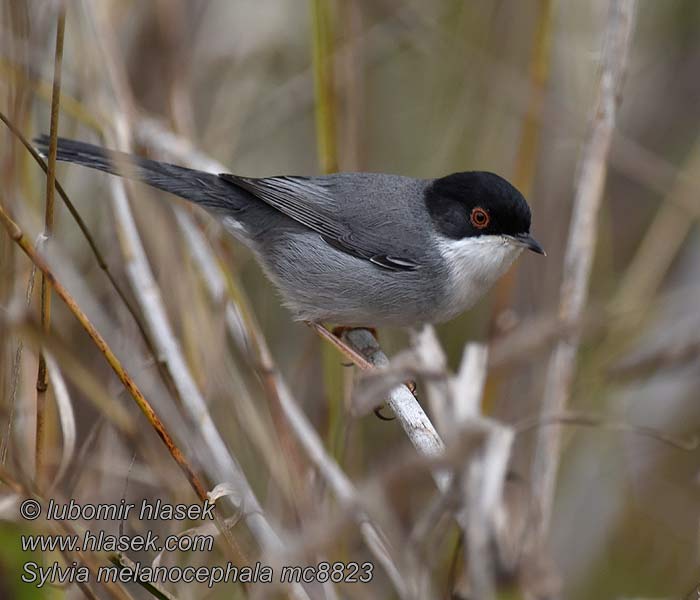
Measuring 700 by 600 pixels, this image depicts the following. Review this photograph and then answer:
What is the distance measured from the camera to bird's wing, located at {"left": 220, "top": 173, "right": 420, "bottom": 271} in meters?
3.74

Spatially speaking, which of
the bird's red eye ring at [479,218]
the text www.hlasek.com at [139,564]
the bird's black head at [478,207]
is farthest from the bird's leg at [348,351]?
the text www.hlasek.com at [139,564]

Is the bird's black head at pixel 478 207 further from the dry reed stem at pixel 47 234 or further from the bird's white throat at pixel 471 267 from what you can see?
the dry reed stem at pixel 47 234

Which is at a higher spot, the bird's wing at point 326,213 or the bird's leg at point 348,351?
the bird's wing at point 326,213

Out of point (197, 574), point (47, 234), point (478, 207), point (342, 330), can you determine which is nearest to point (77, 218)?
point (47, 234)

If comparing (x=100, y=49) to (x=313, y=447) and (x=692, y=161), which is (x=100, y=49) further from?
(x=692, y=161)

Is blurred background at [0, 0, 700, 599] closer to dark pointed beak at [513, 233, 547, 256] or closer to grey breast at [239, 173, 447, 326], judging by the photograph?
grey breast at [239, 173, 447, 326]

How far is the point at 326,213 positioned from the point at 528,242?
37.7 inches

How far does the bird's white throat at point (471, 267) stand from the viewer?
354cm

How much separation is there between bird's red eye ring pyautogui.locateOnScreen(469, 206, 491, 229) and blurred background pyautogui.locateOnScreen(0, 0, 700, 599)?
1.50 ft

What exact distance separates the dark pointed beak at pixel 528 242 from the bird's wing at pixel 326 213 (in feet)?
1.91

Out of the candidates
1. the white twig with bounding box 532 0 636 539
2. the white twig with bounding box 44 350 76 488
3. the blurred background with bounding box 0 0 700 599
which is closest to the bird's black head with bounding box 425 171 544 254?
the white twig with bounding box 532 0 636 539

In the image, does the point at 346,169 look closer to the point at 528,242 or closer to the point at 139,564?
the point at 528,242

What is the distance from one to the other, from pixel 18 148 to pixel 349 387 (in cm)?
168

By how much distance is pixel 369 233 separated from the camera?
377 centimetres
